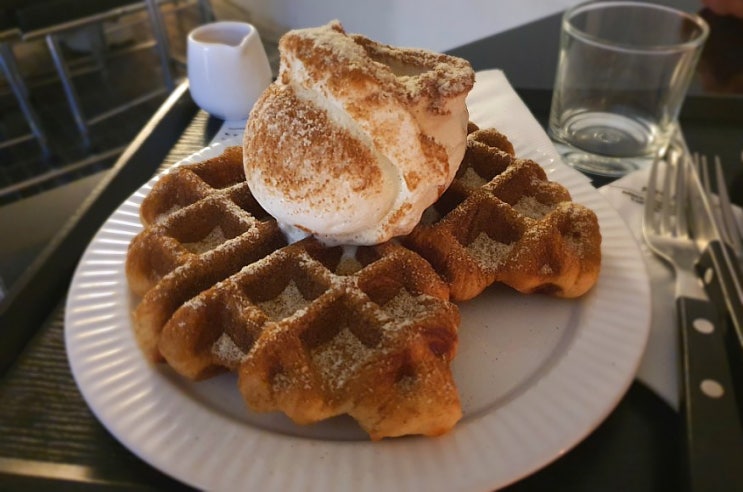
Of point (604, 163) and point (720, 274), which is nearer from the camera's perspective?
point (720, 274)

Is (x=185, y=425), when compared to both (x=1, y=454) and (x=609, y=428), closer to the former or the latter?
(x=1, y=454)

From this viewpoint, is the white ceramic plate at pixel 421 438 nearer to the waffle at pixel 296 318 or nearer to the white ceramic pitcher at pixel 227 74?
the waffle at pixel 296 318

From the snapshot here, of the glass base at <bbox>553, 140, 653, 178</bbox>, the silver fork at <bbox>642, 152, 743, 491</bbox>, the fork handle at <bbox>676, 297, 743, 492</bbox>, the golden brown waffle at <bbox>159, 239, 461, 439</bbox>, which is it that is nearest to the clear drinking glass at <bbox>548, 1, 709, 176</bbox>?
the glass base at <bbox>553, 140, 653, 178</bbox>

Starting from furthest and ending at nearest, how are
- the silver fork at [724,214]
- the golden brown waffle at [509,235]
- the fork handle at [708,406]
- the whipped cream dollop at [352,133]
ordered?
1. the silver fork at [724,214]
2. the golden brown waffle at [509,235]
3. the whipped cream dollop at [352,133]
4. the fork handle at [708,406]

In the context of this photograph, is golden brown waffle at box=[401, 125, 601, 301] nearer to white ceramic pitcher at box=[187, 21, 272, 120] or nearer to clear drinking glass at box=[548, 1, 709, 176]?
clear drinking glass at box=[548, 1, 709, 176]

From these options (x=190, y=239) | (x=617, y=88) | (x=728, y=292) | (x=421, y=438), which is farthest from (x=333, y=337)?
(x=617, y=88)

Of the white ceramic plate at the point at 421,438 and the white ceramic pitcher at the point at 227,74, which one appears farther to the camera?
the white ceramic pitcher at the point at 227,74

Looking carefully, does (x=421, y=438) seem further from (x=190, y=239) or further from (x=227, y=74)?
(x=227, y=74)

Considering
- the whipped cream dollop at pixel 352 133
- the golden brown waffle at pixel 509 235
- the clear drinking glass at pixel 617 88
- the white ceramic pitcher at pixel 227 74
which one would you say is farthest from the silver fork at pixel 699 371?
the white ceramic pitcher at pixel 227 74
